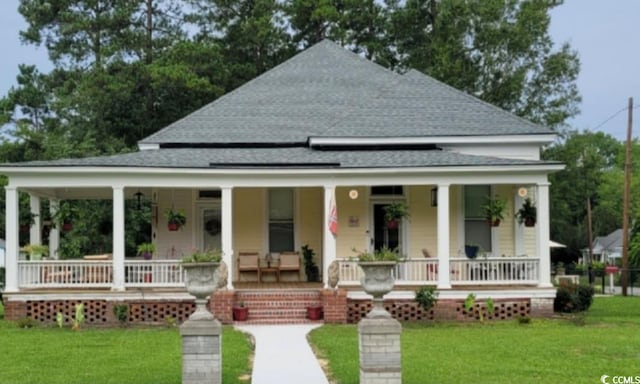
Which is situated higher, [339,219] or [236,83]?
[236,83]

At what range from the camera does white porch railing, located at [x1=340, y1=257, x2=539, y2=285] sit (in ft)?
60.9

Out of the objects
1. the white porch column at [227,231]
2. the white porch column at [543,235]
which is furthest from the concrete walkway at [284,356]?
the white porch column at [543,235]

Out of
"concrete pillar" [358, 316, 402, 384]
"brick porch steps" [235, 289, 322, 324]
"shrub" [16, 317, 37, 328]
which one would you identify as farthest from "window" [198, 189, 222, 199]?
"concrete pillar" [358, 316, 402, 384]

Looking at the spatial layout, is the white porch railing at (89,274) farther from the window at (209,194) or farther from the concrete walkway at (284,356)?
the window at (209,194)

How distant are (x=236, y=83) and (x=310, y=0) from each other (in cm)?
552

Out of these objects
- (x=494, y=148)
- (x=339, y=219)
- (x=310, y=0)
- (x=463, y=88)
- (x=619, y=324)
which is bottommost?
(x=619, y=324)

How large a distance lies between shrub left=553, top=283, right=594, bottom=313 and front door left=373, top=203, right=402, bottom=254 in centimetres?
427

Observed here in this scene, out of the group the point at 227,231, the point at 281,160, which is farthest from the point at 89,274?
the point at 281,160

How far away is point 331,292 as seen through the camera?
696 inches

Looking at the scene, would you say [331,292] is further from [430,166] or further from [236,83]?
[236,83]

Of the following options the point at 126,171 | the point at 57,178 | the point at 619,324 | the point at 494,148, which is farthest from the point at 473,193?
the point at 57,178

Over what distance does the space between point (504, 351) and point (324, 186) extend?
6826 mm

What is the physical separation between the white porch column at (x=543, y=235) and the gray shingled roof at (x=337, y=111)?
364 centimetres

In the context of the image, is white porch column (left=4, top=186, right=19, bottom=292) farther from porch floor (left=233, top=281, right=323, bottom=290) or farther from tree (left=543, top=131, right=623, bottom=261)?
tree (left=543, top=131, right=623, bottom=261)
